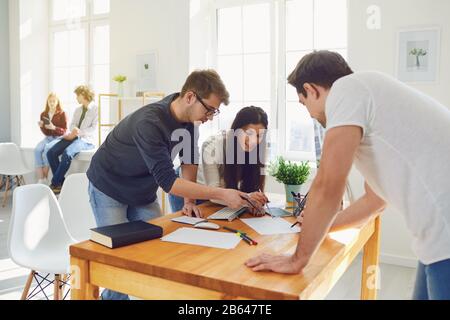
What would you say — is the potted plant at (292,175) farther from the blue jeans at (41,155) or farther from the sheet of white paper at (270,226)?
the blue jeans at (41,155)

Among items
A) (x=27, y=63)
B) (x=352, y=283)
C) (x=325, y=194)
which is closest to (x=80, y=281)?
(x=325, y=194)

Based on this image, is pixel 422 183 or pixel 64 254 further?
pixel 64 254

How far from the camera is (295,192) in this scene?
2.13m

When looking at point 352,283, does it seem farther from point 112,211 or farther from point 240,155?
point 112,211

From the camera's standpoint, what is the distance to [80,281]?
131cm

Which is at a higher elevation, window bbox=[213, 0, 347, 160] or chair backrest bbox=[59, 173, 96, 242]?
window bbox=[213, 0, 347, 160]

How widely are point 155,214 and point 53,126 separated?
3998mm

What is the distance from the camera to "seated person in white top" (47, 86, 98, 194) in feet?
17.5

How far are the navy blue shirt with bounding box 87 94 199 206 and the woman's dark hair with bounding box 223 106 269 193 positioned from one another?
0.19 metres

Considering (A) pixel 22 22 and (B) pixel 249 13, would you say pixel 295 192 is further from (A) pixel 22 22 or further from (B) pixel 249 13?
(A) pixel 22 22

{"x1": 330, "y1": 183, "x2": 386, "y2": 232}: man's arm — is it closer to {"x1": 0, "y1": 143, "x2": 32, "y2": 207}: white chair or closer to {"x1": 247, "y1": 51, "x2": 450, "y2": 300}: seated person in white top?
{"x1": 247, "y1": 51, "x2": 450, "y2": 300}: seated person in white top

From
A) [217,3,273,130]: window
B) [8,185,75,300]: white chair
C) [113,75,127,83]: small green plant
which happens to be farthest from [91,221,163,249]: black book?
[113,75,127,83]: small green plant
